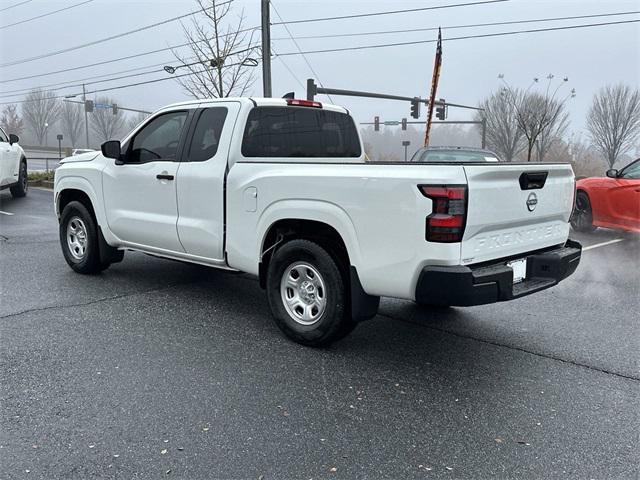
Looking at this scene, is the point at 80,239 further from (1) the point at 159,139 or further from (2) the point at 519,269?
(2) the point at 519,269

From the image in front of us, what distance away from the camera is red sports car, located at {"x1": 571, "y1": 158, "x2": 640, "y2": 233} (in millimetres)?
8977

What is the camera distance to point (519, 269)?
3.75 m

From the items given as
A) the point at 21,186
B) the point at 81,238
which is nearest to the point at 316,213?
the point at 81,238

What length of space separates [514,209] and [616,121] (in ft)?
131

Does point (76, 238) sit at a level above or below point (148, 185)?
below

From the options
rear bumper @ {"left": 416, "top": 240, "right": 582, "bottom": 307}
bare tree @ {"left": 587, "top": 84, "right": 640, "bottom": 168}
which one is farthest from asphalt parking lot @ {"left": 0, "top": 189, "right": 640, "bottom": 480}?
bare tree @ {"left": 587, "top": 84, "right": 640, "bottom": 168}

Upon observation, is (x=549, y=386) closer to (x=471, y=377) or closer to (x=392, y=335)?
(x=471, y=377)

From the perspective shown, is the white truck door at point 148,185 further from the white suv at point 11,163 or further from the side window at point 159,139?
the white suv at point 11,163

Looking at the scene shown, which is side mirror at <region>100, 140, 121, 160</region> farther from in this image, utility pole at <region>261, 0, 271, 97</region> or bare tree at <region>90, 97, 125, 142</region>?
bare tree at <region>90, 97, 125, 142</region>

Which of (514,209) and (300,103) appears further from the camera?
(300,103)

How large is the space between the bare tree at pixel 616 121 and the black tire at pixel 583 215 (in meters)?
31.6

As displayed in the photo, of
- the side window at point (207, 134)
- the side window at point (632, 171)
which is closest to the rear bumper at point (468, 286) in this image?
the side window at point (207, 134)

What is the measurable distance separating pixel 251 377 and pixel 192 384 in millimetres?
385

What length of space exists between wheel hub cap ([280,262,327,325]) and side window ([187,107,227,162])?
1.32 metres
